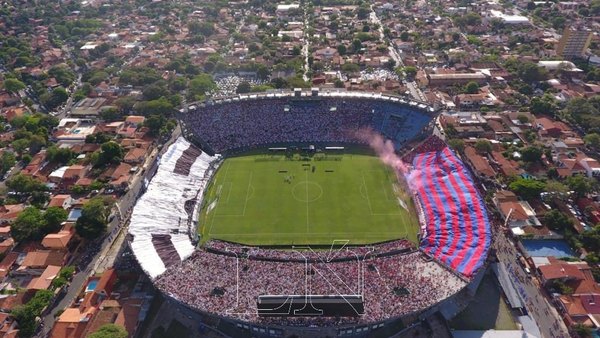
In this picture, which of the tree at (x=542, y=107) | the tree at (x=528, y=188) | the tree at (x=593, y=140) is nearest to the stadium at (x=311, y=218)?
the tree at (x=528, y=188)

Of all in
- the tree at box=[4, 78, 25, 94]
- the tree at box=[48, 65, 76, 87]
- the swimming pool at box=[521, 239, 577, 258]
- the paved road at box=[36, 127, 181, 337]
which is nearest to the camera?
the paved road at box=[36, 127, 181, 337]

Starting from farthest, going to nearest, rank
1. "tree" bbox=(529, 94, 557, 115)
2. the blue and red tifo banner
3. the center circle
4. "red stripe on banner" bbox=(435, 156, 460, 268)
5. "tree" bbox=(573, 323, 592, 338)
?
"tree" bbox=(529, 94, 557, 115), the center circle, "red stripe on banner" bbox=(435, 156, 460, 268), the blue and red tifo banner, "tree" bbox=(573, 323, 592, 338)

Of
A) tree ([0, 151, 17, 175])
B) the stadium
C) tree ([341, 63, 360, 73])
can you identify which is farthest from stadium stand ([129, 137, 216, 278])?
tree ([341, 63, 360, 73])

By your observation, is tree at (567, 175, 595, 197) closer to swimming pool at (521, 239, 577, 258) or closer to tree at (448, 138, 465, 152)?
swimming pool at (521, 239, 577, 258)

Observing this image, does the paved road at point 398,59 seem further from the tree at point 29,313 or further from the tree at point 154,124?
the tree at point 29,313

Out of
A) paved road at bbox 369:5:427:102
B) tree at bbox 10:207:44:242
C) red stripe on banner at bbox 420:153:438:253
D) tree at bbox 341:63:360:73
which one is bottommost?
paved road at bbox 369:5:427:102
